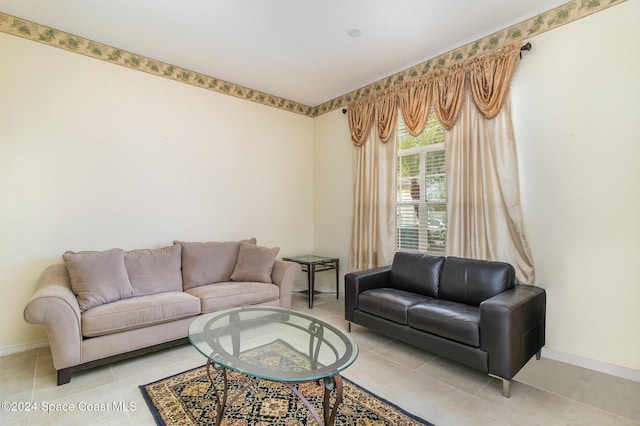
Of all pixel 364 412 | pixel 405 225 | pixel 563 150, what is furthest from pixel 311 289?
pixel 563 150

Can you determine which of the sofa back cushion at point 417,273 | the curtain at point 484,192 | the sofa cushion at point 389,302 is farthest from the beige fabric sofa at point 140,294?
the curtain at point 484,192

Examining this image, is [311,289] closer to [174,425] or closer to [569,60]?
[174,425]

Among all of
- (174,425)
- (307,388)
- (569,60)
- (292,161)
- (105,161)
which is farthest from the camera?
(292,161)

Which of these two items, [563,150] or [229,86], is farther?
[229,86]

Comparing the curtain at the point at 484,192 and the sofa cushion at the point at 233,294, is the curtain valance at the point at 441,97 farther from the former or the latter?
the sofa cushion at the point at 233,294

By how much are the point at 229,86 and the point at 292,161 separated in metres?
1.39

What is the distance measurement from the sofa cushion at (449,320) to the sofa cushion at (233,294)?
153cm

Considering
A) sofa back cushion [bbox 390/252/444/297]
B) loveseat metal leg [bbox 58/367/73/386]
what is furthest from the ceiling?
loveseat metal leg [bbox 58/367/73/386]

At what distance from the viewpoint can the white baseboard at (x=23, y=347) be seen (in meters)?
2.67

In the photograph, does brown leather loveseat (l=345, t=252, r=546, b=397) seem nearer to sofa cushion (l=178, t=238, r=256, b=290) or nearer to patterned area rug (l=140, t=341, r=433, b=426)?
patterned area rug (l=140, t=341, r=433, b=426)

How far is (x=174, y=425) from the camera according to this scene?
1.75 metres

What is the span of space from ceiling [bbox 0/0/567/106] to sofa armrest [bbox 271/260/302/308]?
2386 millimetres

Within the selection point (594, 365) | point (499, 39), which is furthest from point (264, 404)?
point (499, 39)

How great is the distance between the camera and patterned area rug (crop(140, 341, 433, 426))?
1792 millimetres
